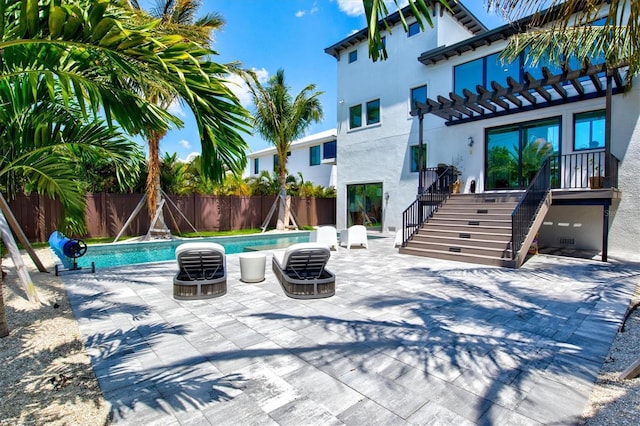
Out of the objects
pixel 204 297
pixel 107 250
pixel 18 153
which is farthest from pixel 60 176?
pixel 107 250

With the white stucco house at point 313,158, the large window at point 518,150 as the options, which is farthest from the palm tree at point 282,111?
the large window at point 518,150

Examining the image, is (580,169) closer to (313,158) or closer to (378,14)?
(378,14)

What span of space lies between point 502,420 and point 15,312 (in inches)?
251

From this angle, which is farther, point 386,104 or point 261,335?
point 386,104

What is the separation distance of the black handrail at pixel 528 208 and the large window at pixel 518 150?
6.82 ft

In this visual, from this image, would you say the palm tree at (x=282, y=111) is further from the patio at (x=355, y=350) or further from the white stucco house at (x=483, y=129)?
the patio at (x=355, y=350)

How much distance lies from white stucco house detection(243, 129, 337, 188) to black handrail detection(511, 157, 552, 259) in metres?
13.9

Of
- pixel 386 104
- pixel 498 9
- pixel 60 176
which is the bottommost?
pixel 60 176

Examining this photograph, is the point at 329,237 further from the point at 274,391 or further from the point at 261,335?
the point at 274,391

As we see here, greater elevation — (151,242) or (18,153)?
(18,153)

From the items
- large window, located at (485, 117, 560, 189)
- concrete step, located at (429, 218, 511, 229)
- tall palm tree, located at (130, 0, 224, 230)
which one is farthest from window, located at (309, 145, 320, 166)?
concrete step, located at (429, 218, 511, 229)

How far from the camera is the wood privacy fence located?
46.0 ft

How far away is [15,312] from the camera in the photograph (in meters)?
5.09

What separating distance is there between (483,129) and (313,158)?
1483cm
